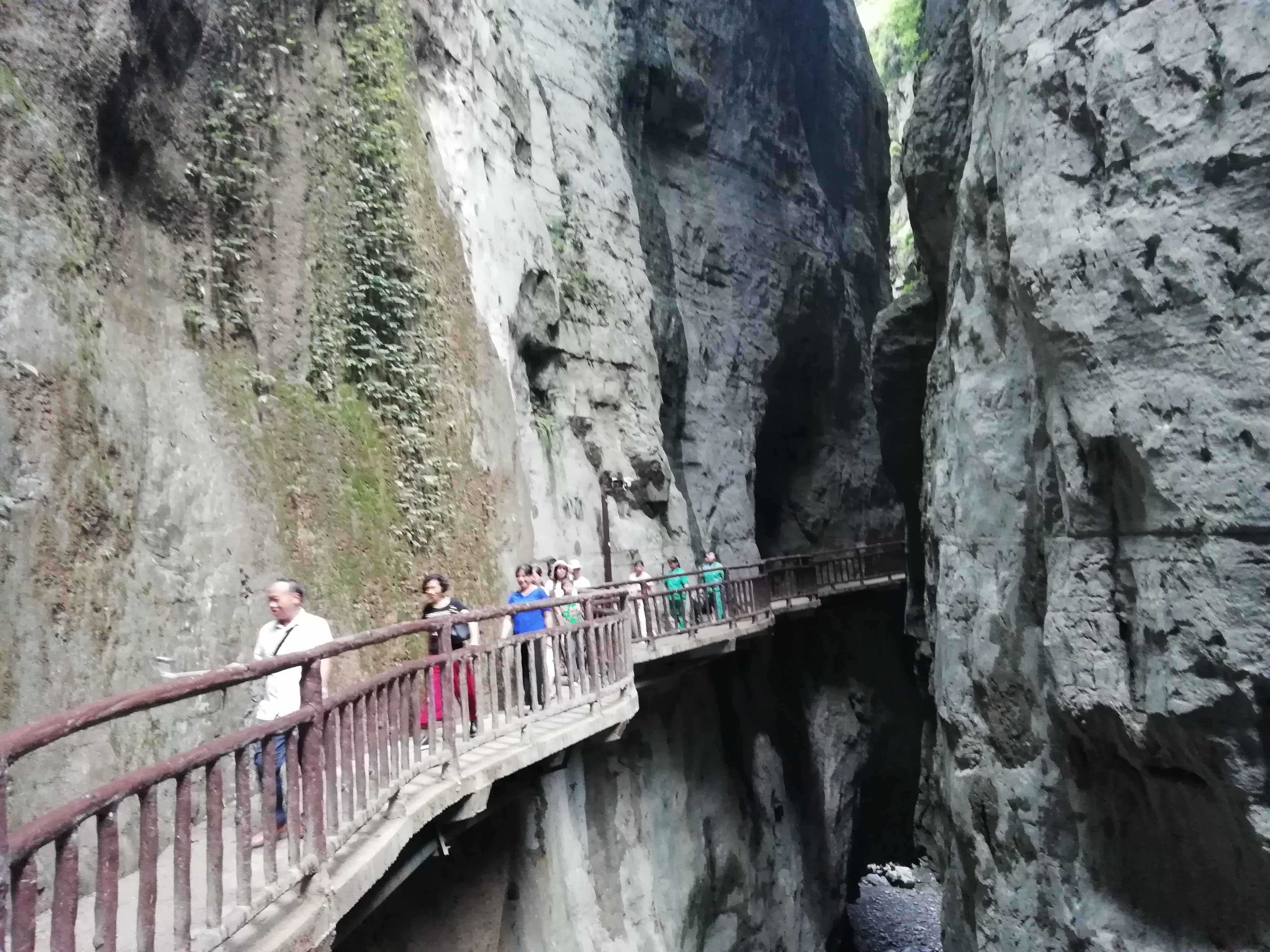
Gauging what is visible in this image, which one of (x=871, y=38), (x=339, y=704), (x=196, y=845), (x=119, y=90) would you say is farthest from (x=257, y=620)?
(x=871, y=38)

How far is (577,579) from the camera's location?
11469 millimetres

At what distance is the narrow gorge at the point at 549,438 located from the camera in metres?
6.01

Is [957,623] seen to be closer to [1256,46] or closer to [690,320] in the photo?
[1256,46]

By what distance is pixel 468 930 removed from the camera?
25.3ft

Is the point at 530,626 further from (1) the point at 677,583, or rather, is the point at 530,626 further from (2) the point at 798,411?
(2) the point at 798,411

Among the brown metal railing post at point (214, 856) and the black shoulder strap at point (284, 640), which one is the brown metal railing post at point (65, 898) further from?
the black shoulder strap at point (284, 640)

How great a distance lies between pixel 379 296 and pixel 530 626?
407 centimetres

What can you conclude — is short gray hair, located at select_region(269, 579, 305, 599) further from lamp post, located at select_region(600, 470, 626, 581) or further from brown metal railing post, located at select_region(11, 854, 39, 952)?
lamp post, located at select_region(600, 470, 626, 581)

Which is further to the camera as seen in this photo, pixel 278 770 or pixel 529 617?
pixel 529 617

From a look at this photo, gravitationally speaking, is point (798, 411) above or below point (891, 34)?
below

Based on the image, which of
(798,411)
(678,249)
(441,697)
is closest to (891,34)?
(798,411)

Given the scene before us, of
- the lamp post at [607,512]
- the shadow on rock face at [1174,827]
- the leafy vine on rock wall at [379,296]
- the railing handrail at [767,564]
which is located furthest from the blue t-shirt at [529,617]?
the lamp post at [607,512]

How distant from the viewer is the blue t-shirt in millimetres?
8273

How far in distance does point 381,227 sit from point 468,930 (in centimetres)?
727
